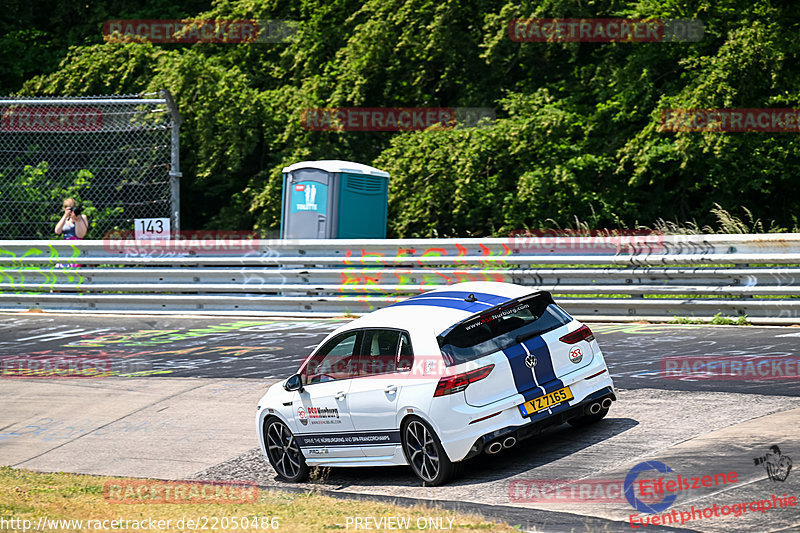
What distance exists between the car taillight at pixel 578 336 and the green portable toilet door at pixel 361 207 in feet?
29.9

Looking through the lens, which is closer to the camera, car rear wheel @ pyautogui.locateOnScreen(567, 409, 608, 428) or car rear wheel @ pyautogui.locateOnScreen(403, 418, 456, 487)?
car rear wheel @ pyautogui.locateOnScreen(403, 418, 456, 487)

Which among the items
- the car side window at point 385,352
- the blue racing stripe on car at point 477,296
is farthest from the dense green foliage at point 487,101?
the car side window at point 385,352

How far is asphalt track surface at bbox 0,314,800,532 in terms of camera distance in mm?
7234

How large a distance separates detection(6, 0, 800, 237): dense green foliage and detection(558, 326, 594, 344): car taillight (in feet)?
33.2

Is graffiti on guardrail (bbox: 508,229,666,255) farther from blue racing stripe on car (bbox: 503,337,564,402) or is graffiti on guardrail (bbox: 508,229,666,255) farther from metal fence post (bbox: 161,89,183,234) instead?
metal fence post (bbox: 161,89,183,234)

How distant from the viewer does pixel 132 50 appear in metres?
25.4

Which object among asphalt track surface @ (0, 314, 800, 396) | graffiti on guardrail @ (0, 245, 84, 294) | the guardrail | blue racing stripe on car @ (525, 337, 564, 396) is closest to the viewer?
blue racing stripe on car @ (525, 337, 564, 396)

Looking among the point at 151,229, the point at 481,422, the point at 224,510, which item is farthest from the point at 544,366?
the point at 151,229

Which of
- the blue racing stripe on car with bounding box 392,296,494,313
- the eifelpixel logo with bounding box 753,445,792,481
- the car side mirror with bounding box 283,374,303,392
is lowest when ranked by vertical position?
the car side mirror with bounding box 283,374,303,392

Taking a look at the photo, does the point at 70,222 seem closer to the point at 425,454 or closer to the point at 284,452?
the point at 284,452

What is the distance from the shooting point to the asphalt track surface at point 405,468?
723cm

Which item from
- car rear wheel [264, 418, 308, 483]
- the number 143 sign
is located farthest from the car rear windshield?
the number 143 sign

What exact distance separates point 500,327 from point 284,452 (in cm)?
242

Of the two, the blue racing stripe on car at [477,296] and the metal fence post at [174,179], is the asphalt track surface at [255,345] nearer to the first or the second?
the metal fence post at [174,179]
